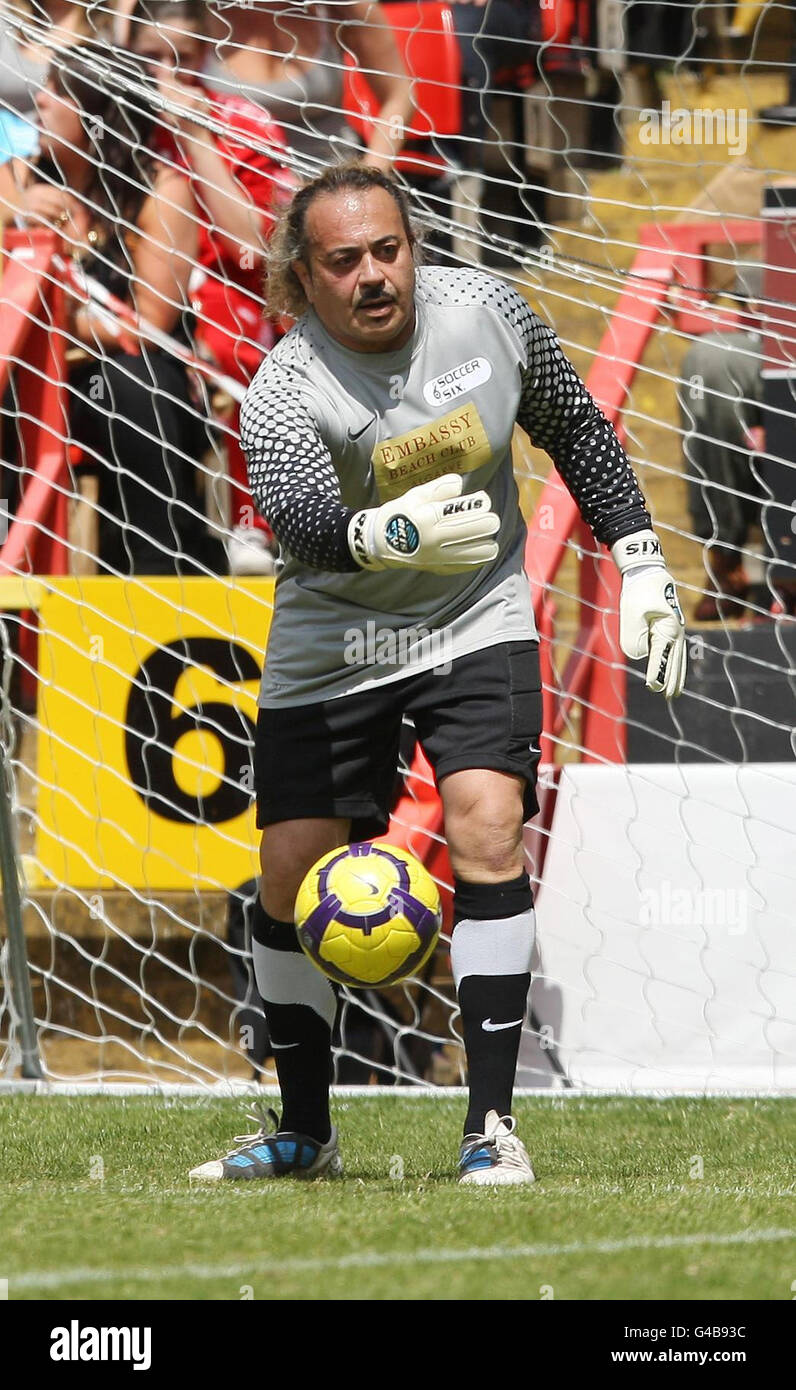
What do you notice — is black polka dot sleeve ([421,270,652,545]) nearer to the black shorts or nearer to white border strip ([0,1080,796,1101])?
the black shorts

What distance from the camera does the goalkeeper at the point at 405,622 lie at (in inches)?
136

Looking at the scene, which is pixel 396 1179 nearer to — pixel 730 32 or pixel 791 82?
pixel 791 82

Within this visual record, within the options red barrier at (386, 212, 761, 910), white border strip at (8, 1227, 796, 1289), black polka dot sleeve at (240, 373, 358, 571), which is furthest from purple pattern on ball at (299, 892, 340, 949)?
red barrier at (386, 212, 761, 910)

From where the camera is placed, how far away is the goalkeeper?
346 centimetres

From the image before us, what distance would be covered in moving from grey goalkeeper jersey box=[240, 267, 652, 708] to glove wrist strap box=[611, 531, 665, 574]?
3 centimetres

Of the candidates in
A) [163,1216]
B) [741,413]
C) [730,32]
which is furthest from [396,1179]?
[730,32]

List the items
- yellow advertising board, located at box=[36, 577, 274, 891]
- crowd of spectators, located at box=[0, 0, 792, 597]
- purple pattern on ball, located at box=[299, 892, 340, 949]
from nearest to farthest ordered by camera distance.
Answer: purple pattern on ball, located at box=[299, 892, 340, 949]
yellow advertising board, located at box=[36, 577, 274, 891]
crowd of spectators, located at box=[0, 0, 792, 597]

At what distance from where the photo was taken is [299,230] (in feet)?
11.8

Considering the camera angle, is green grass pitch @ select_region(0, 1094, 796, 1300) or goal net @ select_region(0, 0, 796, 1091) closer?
green grass pitch @ select_region(0, 1094, 796, 1300)

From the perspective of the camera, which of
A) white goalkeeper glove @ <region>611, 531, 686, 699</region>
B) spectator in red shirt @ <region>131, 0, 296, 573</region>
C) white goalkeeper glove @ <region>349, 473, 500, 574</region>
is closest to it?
Answer: white goalkeeper glove @ <region>349, 473, 500, 574</region>

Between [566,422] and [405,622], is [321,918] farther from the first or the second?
[566,422]

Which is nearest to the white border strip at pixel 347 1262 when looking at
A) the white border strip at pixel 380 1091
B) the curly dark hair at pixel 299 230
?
the curly dark hair at pixel 299 230

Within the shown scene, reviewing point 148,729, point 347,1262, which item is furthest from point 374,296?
point 148,729
